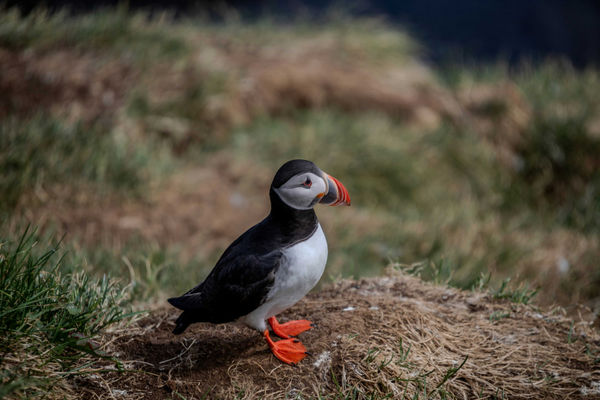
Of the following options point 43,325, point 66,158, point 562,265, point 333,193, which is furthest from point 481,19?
point 43,325

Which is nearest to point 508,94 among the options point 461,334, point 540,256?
point 540,256

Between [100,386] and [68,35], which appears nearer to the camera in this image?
[100,386]

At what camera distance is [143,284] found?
3230 mm

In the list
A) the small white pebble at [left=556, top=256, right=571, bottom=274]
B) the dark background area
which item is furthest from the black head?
the dark background area

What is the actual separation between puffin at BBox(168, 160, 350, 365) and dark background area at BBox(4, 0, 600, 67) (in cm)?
817

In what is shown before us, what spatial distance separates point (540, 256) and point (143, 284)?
3507mm

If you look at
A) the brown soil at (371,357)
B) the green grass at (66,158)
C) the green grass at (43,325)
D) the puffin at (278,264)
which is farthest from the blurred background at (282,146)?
the puffin at (278,264)

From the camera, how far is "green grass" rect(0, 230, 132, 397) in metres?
1.96

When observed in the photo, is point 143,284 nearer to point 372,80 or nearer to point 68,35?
point 68,35

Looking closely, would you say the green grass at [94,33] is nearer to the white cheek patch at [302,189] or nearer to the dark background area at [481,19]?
the dark background area at [481,19]

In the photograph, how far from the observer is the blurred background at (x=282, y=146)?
14.7 feet

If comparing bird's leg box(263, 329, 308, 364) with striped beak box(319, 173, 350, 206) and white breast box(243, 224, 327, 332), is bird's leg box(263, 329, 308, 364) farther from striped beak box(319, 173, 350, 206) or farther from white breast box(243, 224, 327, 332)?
striped beak box(319, 173, 350, 206)

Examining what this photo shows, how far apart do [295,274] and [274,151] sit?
431cm

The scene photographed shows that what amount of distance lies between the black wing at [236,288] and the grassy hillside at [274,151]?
1.04m
